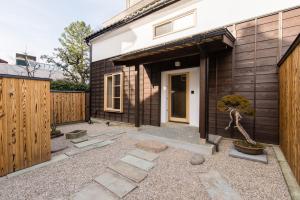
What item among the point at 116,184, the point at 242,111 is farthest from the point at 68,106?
the point at 242,111

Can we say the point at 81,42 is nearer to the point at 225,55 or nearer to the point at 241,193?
the point at 225,55

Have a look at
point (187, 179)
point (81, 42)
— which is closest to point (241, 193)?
point (187, 179)

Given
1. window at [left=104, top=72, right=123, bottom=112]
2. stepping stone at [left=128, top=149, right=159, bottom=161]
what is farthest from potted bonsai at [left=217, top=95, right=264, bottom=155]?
window at [left=104, top=72, right=123, bottom=112]

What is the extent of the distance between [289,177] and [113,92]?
646 centimetres

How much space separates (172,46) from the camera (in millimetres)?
3639

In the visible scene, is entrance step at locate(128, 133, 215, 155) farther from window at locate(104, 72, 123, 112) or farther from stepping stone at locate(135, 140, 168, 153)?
window at locate(104, 72, 123, 112)

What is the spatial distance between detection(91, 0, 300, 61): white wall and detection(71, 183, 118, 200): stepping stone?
4890 millimetres

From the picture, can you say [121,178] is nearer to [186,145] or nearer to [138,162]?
[138,162]

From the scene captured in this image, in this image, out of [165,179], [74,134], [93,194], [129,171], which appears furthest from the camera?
[74,134]

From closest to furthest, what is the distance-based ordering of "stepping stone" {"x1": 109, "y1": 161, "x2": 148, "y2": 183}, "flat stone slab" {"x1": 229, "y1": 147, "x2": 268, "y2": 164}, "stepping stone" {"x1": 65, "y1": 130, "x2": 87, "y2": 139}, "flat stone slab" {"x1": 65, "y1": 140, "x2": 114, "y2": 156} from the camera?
"stepping stone" {"x1": 109, "y1": 161, "x2": 148, "y2": 183}
"flat stone slab" {"x1": 229, "y1": 147, "x2": 268, "y2": 164}
"flat stone slab" {"x1": 65, "y1": 140, "x2": 114, "y2": 156}
"stepping stone" {"x1": 65, "y1": 130, "x2": 87, "y2": 139}

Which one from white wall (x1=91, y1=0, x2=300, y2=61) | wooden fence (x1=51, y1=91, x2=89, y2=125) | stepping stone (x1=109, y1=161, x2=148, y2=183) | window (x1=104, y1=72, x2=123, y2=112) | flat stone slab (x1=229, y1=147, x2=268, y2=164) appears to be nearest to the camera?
stepping stone (x1=109, y1=161, x2=148, y2=183)

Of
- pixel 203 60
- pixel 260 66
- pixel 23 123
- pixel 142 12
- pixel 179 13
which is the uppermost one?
pixel 142 12

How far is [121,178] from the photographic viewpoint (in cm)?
227

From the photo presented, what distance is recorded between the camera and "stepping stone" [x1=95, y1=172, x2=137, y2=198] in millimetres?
1948
